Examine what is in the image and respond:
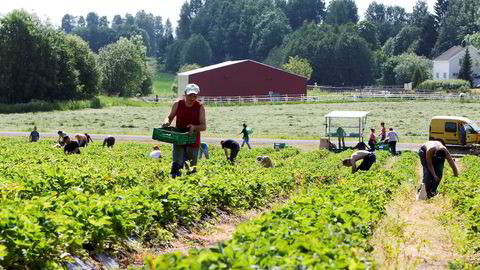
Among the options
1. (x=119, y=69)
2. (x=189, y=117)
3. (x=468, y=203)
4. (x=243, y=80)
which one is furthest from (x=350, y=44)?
(x=468, y=203)

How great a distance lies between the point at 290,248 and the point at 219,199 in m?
6.09

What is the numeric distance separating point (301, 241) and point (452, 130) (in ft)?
106

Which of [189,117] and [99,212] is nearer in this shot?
[99,212]

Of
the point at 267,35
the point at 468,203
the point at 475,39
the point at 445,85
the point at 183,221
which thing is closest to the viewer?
the point at 183,221

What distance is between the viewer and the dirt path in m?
8.05

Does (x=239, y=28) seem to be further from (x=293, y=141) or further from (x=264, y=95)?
(x=293, y=141)

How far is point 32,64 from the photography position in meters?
78.2

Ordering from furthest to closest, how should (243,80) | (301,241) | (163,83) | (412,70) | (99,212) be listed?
(163,83)
(412,70)
(243,80)
(99,212)
(301,241)

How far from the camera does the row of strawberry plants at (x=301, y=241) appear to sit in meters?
5.49

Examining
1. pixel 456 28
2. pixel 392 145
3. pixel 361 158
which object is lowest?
pixel 392 145

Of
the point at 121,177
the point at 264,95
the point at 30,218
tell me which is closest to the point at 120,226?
the point at 30,218

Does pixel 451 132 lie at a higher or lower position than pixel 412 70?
lower

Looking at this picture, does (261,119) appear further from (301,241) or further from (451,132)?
(301,241)

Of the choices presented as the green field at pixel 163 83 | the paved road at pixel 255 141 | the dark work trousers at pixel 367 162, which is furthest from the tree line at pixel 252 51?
the dark work trousers at pixel 367 162
